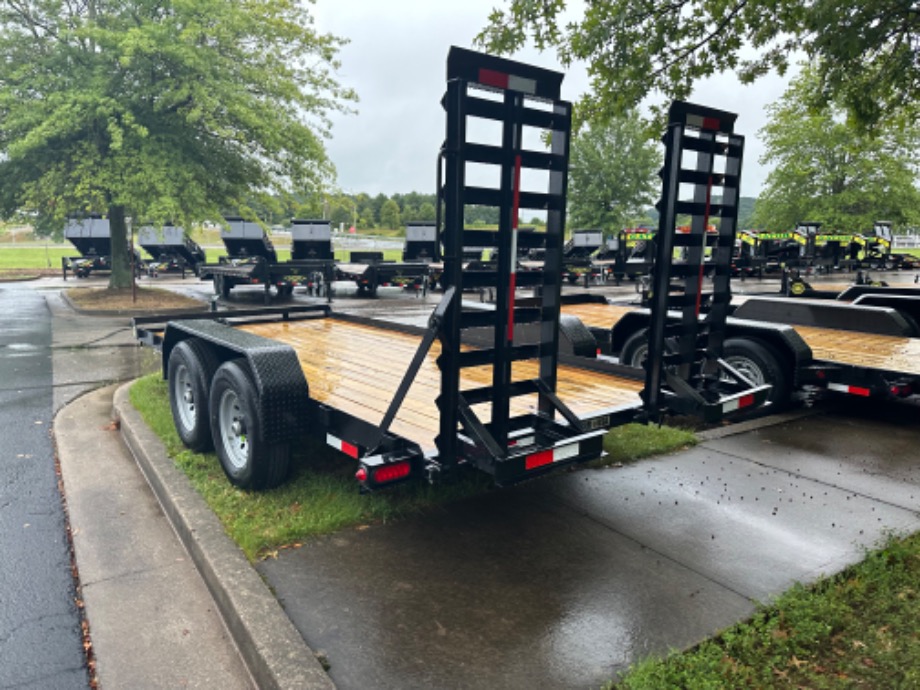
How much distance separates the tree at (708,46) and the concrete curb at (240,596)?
18.1 ft

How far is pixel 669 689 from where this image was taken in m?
2.63

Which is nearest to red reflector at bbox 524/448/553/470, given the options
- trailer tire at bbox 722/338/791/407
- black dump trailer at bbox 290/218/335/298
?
trailer tire at bbox 722/338/791/407

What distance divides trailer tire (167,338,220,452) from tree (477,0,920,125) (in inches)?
178

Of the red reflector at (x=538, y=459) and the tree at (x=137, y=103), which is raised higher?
the tree at (x=137, y=103)

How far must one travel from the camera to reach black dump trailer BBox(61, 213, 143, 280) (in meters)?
26.0

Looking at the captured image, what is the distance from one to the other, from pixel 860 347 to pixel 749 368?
171 centimetres

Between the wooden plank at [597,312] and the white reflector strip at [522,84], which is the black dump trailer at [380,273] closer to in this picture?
the wooden plank at [597,312]

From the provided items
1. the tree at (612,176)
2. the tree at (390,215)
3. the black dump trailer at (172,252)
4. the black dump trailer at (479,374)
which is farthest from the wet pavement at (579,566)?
the tree at (390,215)

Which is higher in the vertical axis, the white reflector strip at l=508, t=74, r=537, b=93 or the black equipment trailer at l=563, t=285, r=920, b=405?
the white reflector strip at l=508, t=74, r=537, b=93

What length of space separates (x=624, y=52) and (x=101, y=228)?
1012 inches

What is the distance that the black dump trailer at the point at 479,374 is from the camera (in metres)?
3.37

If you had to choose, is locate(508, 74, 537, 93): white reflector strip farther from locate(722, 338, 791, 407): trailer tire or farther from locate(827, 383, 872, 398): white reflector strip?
locate(827, 383, 872, 398): white reflector strip

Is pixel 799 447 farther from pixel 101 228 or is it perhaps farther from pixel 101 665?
pixel 101 228

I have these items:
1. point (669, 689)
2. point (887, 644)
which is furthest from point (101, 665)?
point (887, 644)
